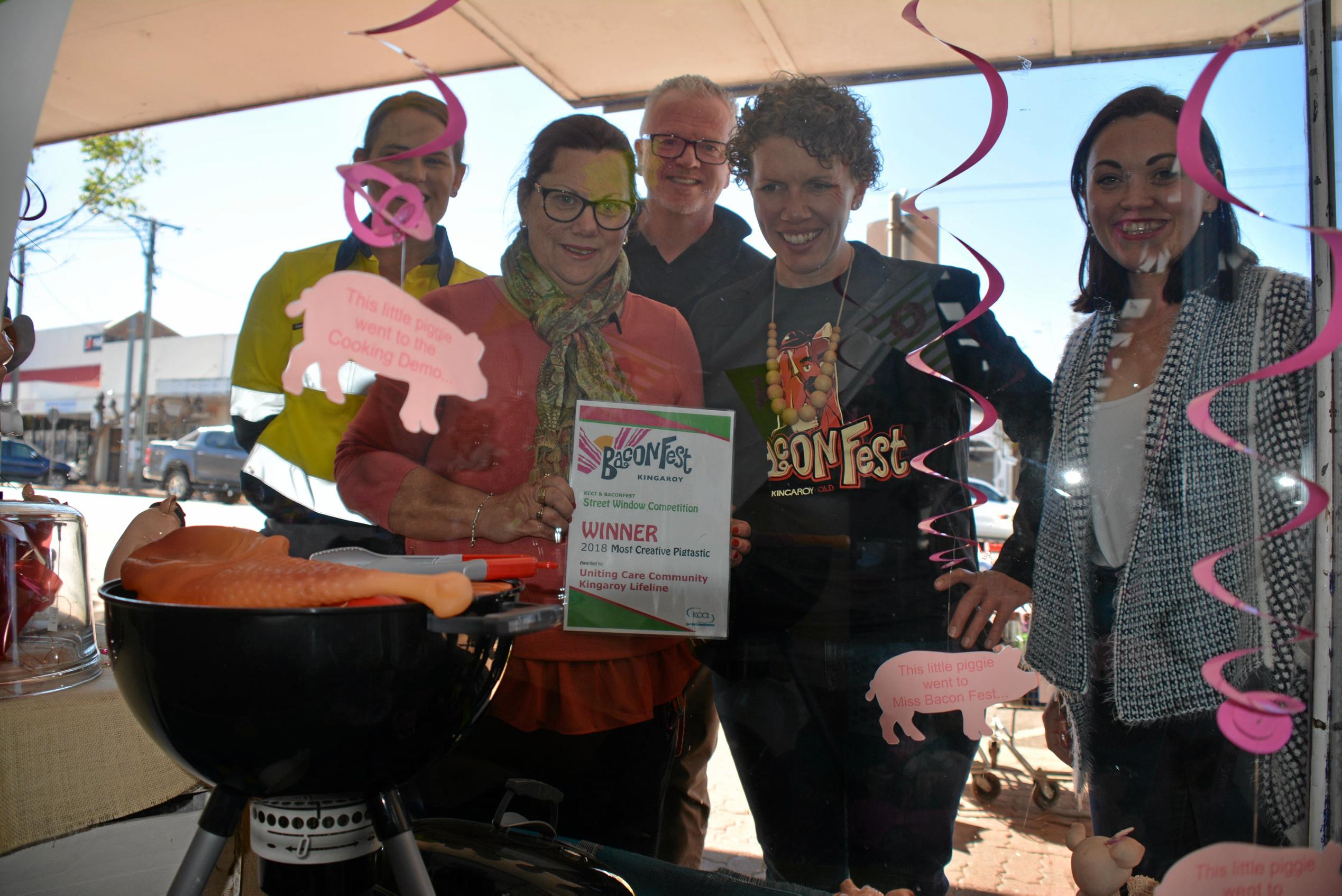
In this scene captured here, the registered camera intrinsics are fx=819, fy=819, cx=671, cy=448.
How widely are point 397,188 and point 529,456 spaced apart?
51 centimetres

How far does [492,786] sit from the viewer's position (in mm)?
1479

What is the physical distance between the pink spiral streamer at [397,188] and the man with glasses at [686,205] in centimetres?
32

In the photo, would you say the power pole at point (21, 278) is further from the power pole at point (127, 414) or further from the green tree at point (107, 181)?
the power pole at point (127, 414)

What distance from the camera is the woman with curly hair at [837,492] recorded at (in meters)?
1.33

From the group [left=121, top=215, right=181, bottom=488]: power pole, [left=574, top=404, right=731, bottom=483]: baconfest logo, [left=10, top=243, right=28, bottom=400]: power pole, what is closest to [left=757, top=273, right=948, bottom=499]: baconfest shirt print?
[left=574, top=404, right=731, bottom=483]: baconfest logo

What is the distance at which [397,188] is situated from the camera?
1392 millimetres

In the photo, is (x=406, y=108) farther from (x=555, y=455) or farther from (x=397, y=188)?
(x=555, y=455)

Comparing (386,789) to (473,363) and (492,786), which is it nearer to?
(492,786)

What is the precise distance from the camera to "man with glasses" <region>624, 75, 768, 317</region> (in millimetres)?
1433

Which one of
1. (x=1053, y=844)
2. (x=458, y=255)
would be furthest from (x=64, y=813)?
(x=1053, y=844)

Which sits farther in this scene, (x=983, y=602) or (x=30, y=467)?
(x=30, y=467)

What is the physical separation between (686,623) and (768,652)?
0.54ft

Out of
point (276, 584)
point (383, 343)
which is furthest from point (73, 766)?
point (383, 343)

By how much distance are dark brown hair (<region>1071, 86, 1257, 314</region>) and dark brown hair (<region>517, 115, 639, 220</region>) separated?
2.41 feet
